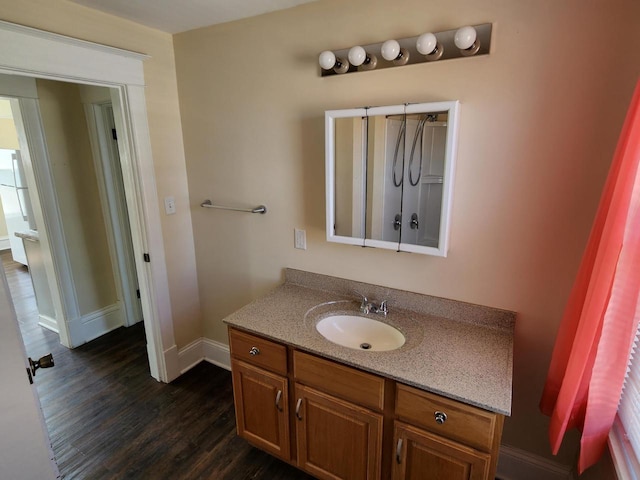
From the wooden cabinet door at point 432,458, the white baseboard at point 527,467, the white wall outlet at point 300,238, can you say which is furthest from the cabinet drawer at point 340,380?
the white baseboard at point 527,467

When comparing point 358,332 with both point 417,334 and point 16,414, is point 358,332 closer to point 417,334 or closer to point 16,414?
point 417,334

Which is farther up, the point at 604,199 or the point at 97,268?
the point at 604,199

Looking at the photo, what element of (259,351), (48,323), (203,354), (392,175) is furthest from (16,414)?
(48,323)

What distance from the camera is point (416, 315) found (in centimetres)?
170

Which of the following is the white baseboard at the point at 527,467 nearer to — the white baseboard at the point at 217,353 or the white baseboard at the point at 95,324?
the white baseboard at the point at 217,353

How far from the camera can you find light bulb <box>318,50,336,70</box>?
157 cm

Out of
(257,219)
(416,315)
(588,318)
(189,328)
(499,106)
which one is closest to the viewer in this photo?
(588,318)

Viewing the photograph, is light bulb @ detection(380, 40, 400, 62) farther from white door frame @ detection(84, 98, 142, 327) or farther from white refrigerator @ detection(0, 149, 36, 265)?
white refrigerator @ detection(0, 149, 36, 265)

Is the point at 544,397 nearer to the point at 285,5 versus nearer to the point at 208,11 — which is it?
the point at 285,5

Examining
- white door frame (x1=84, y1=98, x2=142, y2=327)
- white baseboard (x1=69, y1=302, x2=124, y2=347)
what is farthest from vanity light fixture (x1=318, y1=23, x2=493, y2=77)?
white baseboard (x1=69, y1=302, x2=124, y2=347)

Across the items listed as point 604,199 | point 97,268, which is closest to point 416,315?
point 604,199

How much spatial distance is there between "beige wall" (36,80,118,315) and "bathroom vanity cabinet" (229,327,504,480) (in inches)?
79.4

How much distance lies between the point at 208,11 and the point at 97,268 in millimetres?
2356

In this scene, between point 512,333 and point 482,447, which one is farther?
point 512,333
